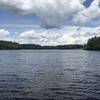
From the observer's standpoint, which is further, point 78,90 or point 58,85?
point 58,85

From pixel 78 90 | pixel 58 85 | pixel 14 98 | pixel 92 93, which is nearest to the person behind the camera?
pixel 14 98

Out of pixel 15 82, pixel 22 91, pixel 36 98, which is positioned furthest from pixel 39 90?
pixel 15 82

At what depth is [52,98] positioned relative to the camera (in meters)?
34.1

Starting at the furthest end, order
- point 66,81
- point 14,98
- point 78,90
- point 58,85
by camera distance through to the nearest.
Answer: point 66,81 < point 58,85 < point 78,90 < point 14,98

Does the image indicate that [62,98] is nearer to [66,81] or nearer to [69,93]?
[69,93]

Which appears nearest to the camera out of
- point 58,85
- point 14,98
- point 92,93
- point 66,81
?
point 14,98

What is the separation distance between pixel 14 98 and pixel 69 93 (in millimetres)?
7586

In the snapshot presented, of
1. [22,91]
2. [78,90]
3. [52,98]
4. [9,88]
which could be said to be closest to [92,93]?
[78,90]

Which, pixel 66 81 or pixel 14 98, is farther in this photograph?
pixel 66 81

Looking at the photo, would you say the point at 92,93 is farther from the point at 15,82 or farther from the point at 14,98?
the point at 15,82

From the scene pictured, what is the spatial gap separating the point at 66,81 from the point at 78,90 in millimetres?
8431

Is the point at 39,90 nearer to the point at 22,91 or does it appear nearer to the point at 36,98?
the point at 22,91

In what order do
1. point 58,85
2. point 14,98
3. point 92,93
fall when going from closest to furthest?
point 14,98
point 92,93
point 58,85

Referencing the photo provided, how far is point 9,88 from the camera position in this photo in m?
40.1
